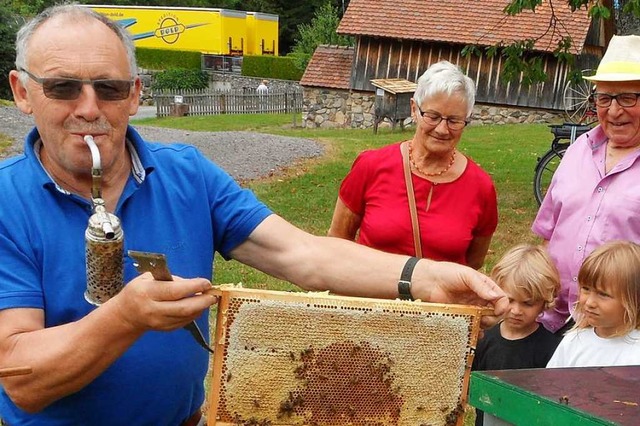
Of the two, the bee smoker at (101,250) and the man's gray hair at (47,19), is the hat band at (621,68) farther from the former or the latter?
the bee smoker at (101,250)

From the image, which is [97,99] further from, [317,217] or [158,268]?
[317,217]

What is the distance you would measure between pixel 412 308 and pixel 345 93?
27.1m

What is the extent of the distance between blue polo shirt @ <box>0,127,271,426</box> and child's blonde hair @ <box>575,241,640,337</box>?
1.63 metres

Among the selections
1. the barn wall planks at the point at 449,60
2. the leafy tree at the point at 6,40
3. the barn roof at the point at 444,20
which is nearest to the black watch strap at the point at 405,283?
the barn roof at the point at 444,20

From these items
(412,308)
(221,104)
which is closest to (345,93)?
(221,104)

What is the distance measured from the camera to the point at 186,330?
8.56ft

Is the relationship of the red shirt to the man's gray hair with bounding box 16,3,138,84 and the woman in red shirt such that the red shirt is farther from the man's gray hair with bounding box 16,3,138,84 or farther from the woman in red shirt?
the man's gray hair with bounding box 16,3,138,84

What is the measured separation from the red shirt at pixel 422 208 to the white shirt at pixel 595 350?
0.80 meters

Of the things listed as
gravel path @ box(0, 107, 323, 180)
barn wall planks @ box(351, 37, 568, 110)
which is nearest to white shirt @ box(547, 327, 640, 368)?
gravel path @ box(0, 107, 323, 180)

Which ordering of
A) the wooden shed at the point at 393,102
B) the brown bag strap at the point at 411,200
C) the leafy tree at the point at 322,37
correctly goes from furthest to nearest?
the leafy tree at the point at 322,37 → the wooden shed at the point at 393,102 → the brown bag strap at the point at 411,200

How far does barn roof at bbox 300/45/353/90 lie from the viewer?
2922 cm

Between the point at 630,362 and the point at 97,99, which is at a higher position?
the point at 97,99

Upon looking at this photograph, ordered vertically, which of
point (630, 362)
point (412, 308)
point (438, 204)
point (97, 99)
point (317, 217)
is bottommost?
point (317, 217)

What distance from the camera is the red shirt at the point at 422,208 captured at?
165 inches
